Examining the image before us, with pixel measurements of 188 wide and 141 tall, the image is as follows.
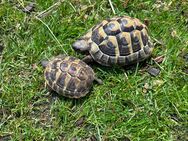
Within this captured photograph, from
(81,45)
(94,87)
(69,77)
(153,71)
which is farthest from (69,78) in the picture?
(153,71)

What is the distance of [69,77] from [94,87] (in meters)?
0.35

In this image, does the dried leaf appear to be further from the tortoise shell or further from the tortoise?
the tortoise shell

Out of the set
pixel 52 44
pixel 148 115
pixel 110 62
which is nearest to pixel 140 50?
pixel 110 62

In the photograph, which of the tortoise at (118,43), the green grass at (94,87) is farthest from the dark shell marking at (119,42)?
the green grass at (94,87)

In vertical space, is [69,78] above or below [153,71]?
above

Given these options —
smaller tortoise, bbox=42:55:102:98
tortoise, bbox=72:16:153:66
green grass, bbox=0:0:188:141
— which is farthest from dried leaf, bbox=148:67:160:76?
smaller tortoise, bbox=42:55:102:98

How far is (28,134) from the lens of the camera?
181 inches

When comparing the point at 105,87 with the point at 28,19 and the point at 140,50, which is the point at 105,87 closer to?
the point at 140,50

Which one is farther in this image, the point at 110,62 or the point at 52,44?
the point at 52,44

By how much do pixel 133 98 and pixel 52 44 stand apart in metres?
1.10

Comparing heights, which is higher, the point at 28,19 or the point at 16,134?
the point at 28,19

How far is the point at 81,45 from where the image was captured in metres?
4.91

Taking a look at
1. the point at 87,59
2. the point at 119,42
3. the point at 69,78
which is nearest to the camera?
the point at 69,78

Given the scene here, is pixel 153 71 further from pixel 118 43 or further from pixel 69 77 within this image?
pixel 69 77
